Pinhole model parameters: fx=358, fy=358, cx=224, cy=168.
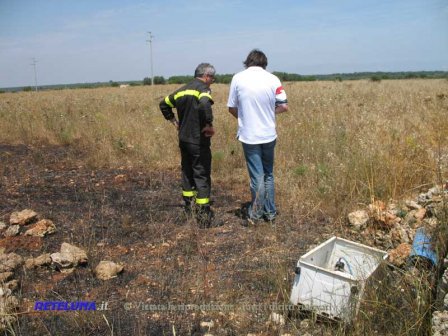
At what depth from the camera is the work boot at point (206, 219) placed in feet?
13.3

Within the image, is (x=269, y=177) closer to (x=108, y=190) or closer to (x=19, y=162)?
(x=108, y=190)

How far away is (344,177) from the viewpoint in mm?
4391

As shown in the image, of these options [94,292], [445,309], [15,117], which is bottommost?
[94,292]

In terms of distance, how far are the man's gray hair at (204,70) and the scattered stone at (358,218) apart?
222 cm

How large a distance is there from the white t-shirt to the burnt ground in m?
1.02

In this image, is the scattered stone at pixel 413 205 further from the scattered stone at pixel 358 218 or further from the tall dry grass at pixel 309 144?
the scattered stone at pixel 358 218

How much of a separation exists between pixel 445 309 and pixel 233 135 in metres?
5.95

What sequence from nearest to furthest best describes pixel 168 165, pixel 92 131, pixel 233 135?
pixel 168 165
pixel 233 135
pixel 92 131

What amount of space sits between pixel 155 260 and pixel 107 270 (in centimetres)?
48

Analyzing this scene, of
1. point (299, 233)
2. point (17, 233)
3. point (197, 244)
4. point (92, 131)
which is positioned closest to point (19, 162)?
point (92, 131)

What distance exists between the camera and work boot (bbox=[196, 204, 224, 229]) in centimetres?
405

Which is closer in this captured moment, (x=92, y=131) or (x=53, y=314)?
(x=53, y=314)

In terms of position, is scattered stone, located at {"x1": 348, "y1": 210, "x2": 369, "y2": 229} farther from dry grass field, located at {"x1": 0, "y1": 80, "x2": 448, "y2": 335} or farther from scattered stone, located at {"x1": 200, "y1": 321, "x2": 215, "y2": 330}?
scattered stone, located at {"x1": 200, "y1": 321, "x2": 215, "y2": 330}

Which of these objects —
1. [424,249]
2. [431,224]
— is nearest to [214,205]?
[431,224]
